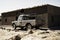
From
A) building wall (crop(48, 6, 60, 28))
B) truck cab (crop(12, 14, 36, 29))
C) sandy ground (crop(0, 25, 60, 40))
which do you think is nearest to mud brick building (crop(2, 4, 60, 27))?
building wall (crop(48, 6, 60, 28))

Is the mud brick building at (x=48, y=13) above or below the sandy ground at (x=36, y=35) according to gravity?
above

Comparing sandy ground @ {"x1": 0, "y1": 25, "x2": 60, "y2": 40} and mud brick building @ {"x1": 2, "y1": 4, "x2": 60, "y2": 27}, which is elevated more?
mud brick building @ {"x1": 2, "y1": 4, "x2": 60, "y2": 27}

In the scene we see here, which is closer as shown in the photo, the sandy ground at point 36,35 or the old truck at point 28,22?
the sandy ground at point 36,35

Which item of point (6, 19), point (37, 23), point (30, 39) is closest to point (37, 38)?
point (30, 39)

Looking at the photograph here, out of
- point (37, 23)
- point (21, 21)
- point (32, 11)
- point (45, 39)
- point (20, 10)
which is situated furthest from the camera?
point (20, 10)

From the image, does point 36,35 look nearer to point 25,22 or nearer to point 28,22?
point 28,22

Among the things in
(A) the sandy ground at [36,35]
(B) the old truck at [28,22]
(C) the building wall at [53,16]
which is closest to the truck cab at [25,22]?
(B) the old truck at [28,22]

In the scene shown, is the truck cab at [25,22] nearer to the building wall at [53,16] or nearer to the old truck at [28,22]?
the old truck at [28,22]

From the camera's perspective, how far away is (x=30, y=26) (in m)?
16.5

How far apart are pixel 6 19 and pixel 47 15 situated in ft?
41.2

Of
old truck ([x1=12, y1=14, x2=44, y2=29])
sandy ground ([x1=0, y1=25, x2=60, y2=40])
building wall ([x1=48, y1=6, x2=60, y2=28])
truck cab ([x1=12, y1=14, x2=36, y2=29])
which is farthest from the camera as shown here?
building wall ([x1=48, y1=6, x2=60, y2=28])

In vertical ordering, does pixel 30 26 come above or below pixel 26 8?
below

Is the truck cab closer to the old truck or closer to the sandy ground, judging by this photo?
the old truck

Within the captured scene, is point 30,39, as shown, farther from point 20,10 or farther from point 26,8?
point 20,10
